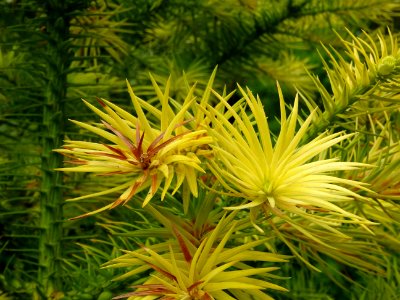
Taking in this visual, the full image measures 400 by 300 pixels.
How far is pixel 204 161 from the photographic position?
0.36m

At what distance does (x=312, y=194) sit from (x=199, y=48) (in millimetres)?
575

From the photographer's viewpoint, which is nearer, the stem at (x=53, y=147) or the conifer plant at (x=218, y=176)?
the conifer plant at (x=218, y=176)

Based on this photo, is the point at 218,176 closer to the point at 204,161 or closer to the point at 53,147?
the point at 204,161

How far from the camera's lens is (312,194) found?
28 centimetres

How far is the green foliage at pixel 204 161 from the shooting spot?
314mm

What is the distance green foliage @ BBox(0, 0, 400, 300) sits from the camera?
0.31 meters

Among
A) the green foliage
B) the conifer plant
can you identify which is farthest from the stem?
the conifer plant

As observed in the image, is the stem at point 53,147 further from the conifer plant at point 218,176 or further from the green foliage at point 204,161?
the conifer plant at point 218,176

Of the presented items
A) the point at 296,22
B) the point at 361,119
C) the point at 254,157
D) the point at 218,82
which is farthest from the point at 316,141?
the point at 296,22

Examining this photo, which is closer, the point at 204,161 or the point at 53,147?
the point at 204,161

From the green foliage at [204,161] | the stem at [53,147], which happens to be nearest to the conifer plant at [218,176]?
the green foliage at [204,161]

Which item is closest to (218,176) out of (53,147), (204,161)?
(204,161)

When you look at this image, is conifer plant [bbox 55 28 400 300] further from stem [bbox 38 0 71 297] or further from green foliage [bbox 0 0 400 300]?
stem [bbox 38 0 71 297]

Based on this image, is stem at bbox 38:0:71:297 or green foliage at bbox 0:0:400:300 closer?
green foliage at bbox 0:0:400:300
